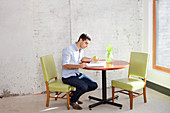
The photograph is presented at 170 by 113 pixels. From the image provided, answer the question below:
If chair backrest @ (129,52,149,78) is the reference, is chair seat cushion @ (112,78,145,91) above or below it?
below

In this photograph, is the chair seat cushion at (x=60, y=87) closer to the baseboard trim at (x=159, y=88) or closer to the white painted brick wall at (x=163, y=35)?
the baseboard trim at (x=159, y=88)

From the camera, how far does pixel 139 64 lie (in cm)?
371

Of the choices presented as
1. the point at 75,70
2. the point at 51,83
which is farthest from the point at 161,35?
the point at 51,83

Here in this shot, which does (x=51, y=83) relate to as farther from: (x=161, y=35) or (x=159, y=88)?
(x=161, y=35)

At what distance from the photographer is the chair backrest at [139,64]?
360 centimetres

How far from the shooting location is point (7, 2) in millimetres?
4059

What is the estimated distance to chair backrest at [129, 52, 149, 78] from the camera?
11.8ft

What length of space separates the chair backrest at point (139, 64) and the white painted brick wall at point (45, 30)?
93 centimetres

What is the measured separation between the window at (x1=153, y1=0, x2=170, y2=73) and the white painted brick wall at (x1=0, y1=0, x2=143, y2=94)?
21.3 inches

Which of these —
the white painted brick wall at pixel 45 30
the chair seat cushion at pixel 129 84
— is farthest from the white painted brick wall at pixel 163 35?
the chair seat cushion at pixel 129 84

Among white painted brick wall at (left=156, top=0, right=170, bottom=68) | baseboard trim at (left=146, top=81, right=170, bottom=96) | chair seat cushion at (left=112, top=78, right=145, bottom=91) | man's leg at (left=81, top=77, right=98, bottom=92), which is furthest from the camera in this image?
white painted brick wall at (left=156, top=0, right=170, bottom=68)

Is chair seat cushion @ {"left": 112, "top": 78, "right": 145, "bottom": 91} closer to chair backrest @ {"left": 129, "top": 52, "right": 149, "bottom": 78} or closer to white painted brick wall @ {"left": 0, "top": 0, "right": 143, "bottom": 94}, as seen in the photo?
chair backrest @ {"left": 129, "top": 52, "right": 149, "bottom": 78}

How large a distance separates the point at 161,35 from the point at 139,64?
112 centimetres

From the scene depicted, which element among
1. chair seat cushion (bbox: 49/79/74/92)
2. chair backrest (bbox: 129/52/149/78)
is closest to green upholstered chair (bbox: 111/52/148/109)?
chair backrest (bbox: 129/52/149/78)
